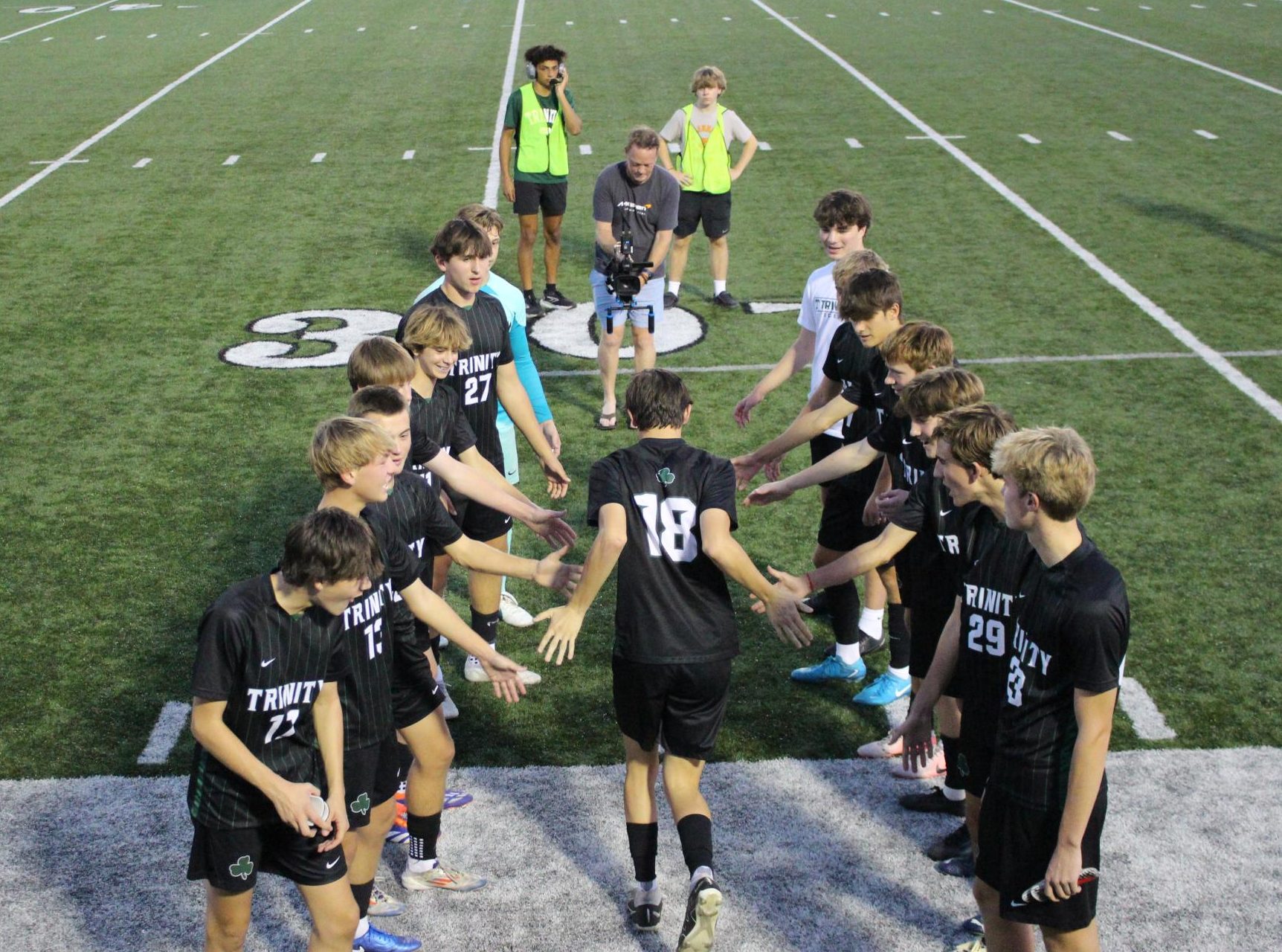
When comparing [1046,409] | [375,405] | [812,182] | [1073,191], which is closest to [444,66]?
[812,182]

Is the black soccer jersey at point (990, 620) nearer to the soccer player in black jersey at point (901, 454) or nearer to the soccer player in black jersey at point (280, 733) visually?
the soccer player in black jersey at point (901, 454)

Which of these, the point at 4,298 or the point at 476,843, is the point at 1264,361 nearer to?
the point at 476,843

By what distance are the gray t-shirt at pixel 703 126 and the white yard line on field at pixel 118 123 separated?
8275 millimetres

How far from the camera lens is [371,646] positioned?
4.25 m

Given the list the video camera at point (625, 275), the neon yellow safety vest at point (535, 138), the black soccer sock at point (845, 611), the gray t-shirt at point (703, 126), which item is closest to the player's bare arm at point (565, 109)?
the neon yellow safety vest at point (535, 138)

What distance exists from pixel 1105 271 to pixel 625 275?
223 inches

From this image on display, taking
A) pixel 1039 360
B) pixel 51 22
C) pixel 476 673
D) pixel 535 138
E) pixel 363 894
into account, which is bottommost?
pixel 476 673

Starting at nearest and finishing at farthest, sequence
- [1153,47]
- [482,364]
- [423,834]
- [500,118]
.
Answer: [423,834], [482,364], [500,118], [1153,47]

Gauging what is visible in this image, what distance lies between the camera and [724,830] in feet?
Result: 17.2

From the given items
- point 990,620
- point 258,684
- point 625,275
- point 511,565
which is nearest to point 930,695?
point 990,620

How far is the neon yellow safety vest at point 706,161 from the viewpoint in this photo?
38.4 ft

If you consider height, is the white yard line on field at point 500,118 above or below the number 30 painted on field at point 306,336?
above

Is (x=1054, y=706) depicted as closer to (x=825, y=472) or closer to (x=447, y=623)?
(x=447, y=623)

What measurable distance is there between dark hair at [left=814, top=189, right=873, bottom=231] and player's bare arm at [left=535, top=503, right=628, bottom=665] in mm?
2907
